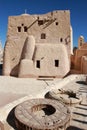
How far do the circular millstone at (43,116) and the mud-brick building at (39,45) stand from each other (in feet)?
46.2

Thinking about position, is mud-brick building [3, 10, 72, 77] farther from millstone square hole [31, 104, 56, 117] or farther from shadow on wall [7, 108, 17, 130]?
shadow on wall [7, 108, 17, 130]

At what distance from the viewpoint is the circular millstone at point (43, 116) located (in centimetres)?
487

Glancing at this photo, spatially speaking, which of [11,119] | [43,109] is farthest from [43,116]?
[11,119]

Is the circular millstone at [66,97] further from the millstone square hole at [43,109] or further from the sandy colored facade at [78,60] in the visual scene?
the sandy colored facade at [78,60]

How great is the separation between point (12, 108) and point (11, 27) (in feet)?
56.6

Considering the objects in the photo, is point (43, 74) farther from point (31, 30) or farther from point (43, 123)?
point (43, 123)

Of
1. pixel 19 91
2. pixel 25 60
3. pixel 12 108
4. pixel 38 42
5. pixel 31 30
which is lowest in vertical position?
pixel 19 91

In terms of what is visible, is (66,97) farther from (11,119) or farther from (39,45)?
(39,45)

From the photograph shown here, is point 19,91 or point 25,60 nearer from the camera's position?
point 19,91

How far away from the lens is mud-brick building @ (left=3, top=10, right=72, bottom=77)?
20.4m

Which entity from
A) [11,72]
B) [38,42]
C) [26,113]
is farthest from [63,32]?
[26,113]

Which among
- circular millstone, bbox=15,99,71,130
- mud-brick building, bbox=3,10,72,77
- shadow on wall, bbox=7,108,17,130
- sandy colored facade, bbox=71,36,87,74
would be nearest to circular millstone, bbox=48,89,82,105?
circular millstone, bbox=15,99,71,130

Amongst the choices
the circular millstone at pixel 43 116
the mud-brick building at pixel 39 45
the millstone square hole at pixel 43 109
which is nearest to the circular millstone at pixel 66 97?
the circular millstone at pixel 43 116

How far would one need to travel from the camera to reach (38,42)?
70.6 feet
